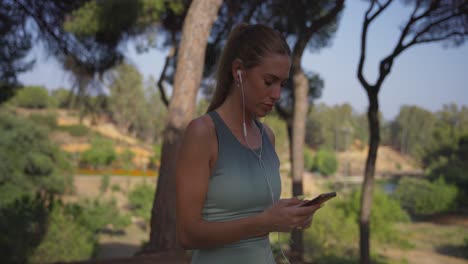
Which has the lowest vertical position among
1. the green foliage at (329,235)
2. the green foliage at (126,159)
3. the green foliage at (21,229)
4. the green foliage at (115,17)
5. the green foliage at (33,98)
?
the green foliage at (329,235)

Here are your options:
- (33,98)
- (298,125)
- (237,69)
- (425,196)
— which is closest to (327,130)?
(33,98)

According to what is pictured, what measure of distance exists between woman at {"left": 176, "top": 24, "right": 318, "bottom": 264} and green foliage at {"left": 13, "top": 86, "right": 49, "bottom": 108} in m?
Answer: 64.7

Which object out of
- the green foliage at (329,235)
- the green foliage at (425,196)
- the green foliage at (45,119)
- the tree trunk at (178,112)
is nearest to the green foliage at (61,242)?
the tree trunk at (178,112)

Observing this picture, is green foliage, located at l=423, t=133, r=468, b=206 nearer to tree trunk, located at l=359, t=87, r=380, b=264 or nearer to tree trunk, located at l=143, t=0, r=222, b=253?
tree trunk, located at l=359, t=87, r=380, b=264

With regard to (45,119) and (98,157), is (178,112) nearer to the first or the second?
(98,157)

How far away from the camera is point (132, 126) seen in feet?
209

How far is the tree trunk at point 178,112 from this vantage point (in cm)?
677

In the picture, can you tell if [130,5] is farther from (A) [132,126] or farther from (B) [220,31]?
(A) [132,126]

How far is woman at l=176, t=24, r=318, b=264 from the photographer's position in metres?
1.09

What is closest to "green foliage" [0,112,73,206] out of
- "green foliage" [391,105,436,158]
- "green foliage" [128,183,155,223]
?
"green foliage" [128,183,155,223]

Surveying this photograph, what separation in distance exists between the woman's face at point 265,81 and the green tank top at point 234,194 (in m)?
0.11

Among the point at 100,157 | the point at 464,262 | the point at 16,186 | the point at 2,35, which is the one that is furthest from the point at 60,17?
the point at 100,157

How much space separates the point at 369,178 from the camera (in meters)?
8.27

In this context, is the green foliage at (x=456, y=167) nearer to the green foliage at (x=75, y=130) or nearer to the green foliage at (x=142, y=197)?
the green foliage at (x=142, y=197)
